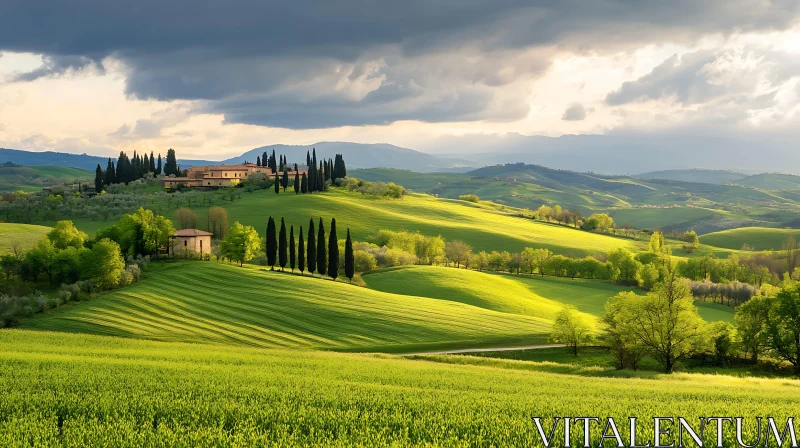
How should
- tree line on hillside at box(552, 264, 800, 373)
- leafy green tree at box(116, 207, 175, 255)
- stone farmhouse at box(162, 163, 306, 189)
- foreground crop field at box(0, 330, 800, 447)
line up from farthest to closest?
stone farmhouse at box(162, 163, 306, 189) < leafy green tree at box(116, 207, 175, 255) < tree line on hillside at box(552, 264, 800, 373) < foreground crop field at box(0, 330, 800, 447)

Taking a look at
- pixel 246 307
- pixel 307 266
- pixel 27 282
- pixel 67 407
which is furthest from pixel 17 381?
pixel 307 266

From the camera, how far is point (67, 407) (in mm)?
21750

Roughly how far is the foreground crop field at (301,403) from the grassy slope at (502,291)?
5412 cm

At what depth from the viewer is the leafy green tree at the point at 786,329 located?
54562mm

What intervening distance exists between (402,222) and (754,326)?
370 feet

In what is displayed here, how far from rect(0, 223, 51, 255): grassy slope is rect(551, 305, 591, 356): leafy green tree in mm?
84773

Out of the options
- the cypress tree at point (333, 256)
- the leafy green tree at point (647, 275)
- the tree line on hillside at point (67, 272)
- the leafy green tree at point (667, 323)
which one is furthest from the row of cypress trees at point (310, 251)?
the leafy green tree at point (647, 275)

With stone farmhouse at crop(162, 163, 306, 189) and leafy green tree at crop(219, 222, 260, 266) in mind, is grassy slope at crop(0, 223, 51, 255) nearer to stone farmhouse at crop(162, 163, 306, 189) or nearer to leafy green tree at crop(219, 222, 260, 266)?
leafy green tree at crop(219, 222, 260, 266)

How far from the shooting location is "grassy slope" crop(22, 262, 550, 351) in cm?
5562

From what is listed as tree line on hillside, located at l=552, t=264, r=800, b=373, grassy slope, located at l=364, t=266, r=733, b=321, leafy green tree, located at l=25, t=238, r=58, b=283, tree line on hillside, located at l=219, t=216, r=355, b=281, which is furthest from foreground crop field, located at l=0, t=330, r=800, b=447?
grassy slope, located at l=364, t=266, r=733, b=321

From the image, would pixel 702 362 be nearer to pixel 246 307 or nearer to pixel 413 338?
pixel 413 338

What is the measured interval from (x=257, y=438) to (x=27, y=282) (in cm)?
6397

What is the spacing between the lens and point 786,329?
55312 mm

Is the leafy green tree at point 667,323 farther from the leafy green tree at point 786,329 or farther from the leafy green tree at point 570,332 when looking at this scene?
the leafy green tree at point 786,329
